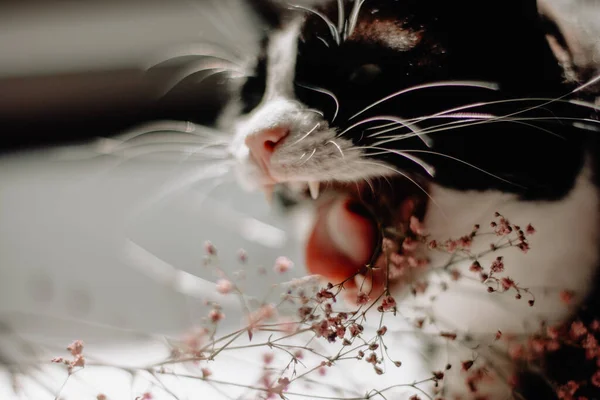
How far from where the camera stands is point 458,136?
1.58 ft

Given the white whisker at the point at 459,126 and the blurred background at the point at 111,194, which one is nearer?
the white whisker at the point at 459,126

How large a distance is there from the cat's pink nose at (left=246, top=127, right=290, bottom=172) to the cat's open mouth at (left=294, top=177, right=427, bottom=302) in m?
0.07

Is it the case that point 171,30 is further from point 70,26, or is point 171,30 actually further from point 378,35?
point 378,35

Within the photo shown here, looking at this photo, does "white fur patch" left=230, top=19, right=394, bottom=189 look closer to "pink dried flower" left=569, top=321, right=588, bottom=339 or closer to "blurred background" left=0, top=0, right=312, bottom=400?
"blurred background" left=0, top=0, right=312, bottom=400

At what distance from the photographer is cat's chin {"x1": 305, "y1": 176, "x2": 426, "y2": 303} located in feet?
1.68

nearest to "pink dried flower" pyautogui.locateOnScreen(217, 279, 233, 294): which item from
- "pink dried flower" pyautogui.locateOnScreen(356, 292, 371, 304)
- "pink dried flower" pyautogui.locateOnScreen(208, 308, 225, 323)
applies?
"pink dried flower" pyautogui.locateOnScreen(208, 308, 225, 323)

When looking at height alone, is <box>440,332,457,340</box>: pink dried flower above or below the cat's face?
below

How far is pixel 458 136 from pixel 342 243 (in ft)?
0.43

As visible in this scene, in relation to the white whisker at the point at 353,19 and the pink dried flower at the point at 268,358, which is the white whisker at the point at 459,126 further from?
the pink dried flower at the point at 268,358

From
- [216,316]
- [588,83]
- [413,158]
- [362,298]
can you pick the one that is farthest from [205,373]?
[588,83]

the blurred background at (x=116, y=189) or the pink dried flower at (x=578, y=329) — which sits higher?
the blurred background at (x=116, y=189)

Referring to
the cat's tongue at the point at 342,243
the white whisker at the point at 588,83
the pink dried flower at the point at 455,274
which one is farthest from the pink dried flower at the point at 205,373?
the white whisker at the point at 588,83

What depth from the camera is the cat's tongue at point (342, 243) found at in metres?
0.52

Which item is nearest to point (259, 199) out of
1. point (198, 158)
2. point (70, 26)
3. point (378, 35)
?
point (198, 158)
